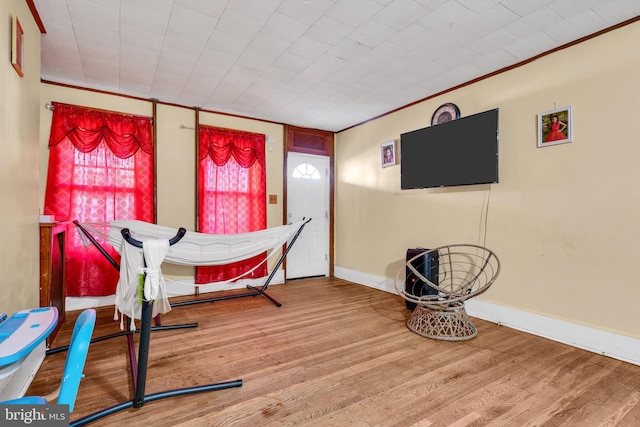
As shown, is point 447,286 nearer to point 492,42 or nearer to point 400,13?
point 492,42

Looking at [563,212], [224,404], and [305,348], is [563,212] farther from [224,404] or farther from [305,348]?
[224,404]

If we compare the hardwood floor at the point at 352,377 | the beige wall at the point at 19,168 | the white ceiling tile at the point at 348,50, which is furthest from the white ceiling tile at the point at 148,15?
the hardwood floor at the point at 352,377

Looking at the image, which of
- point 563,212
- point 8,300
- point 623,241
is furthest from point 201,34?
point 623,241

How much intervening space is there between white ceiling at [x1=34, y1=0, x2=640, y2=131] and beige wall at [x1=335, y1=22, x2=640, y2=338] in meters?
0.24

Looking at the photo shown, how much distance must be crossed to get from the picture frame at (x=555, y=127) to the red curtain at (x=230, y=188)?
3202 millimetres

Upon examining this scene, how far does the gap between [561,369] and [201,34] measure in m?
3.49

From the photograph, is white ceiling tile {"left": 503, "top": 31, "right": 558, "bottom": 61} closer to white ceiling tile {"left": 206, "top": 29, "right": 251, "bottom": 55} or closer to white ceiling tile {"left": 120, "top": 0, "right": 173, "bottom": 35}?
white ceiling tile {"left": 206, "top": 29, "right": 251, "bottom": 55}

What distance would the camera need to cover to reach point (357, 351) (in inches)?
91.7

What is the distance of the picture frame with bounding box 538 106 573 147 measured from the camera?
2480mm

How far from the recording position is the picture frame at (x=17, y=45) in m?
1.69

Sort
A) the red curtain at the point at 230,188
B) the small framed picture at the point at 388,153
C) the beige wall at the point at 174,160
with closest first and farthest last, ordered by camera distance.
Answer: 1. the beige wall at the point at 174,160
2. the red curtain at the point at 230,188
3. the small framed picture at the point at 388,153

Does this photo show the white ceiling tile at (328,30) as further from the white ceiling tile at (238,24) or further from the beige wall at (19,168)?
the beige wall at (19,168)

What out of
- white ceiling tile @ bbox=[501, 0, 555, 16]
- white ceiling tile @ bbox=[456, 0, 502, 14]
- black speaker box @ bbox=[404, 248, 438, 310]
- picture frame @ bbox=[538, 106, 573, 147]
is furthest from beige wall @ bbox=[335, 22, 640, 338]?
white ceiling tile @ bbox=[456, 0, 502, 14]

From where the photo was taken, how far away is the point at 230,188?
13.5 feet
